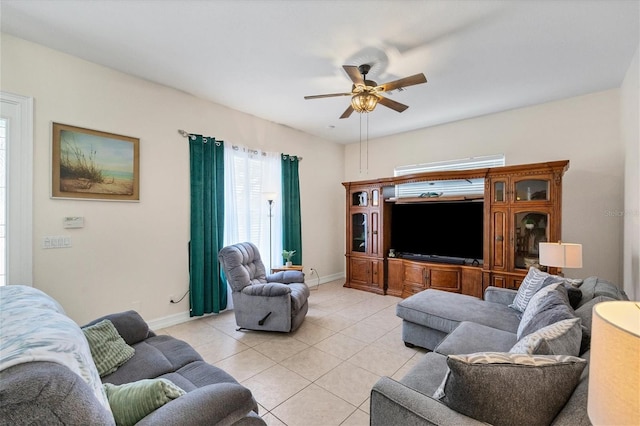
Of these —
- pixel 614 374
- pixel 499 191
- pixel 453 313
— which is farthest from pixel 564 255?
pixel 614 374

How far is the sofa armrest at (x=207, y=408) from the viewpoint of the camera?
977mm

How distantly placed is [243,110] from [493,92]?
3.34 m

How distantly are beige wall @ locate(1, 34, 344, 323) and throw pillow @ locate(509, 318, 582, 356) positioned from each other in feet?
11.5

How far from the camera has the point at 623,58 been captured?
2.64 m

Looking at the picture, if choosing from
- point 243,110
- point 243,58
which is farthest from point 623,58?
point 243,110

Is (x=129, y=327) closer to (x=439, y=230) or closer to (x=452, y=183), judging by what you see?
(x=439, y=230)

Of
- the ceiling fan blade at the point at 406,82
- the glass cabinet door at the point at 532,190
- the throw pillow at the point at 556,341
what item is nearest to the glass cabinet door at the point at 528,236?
the glass cabinet door at the point at 532,190

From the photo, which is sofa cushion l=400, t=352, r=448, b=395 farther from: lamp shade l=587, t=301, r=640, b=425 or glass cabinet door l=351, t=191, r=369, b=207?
glass cabinet door l=351, t=191, r=369, b=207

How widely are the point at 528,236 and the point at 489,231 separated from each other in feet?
1.43

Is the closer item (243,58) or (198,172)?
(243,58)

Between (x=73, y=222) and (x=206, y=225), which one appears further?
(x=206, y=225)

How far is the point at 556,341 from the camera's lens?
1238 mm

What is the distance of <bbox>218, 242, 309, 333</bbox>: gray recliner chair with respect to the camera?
3.02 metres

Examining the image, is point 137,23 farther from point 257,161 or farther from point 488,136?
point 488,136
